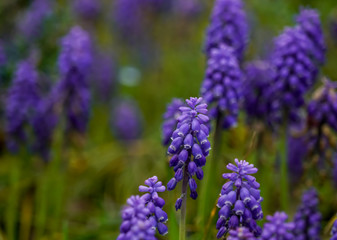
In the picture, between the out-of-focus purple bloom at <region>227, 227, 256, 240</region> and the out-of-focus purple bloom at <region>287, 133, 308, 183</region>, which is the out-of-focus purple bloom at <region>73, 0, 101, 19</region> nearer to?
the out-of-focus purple bloom at <region>287, 133, 308, 183</region>

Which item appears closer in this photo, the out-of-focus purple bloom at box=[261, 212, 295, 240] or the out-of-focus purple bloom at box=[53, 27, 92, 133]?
the out-of-focus purple bloom at box=[261, 212, 295, 240]

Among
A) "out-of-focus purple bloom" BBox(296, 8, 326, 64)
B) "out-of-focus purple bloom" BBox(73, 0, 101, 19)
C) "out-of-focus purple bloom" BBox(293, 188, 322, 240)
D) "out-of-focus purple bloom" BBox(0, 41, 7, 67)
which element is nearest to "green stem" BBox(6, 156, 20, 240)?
"out-of-focus purple bloom" BBox(0, 41, 7, 67)

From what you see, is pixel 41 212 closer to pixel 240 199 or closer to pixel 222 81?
pixel 222 81

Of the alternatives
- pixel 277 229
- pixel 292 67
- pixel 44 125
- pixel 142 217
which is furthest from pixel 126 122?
pixel 142 217

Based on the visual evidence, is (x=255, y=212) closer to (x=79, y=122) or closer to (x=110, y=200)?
(x=79, y=122)

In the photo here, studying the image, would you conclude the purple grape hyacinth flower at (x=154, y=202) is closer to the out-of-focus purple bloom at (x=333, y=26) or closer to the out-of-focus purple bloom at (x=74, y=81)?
the out-of-focus purple bloom at (x=74, y=81)

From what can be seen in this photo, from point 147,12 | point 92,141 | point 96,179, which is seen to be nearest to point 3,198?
point 96,179

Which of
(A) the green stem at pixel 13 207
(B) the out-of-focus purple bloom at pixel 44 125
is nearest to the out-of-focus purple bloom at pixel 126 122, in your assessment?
(B) the out-of-focus purple bloom at pixel 44 125
